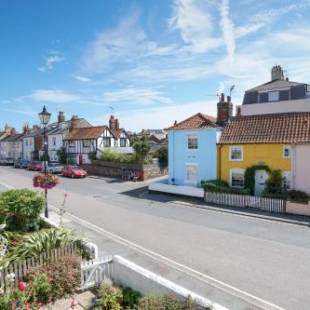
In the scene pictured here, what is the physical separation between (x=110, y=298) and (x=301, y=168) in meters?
17.0

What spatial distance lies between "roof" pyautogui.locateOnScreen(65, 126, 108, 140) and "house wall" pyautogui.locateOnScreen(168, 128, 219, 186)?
19.7 metres

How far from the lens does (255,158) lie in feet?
74.7

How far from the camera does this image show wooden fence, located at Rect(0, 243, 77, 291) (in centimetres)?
793

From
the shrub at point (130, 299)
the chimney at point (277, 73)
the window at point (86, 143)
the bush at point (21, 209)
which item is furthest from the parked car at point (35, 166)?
the shrub at point (130, 299)

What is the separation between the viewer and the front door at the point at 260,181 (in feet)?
73.5

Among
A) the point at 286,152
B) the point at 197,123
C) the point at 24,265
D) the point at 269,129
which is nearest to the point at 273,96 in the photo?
the point at 197,123

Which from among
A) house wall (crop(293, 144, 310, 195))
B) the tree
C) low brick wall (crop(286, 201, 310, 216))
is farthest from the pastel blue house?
low brick wall (crop(286, 201, 310, 216))

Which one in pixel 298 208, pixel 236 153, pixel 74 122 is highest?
pixel 74 122

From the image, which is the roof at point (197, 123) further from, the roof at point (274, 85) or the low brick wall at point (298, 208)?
the roof at point (274, 85)

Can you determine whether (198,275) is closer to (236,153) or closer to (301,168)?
(301,168)

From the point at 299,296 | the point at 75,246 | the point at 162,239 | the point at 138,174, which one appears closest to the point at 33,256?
the point at 75,246

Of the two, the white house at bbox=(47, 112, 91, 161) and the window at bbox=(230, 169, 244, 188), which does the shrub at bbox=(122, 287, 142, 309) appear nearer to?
the window at bbox=(230, 169, 244, 188)

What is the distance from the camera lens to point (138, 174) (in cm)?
3419

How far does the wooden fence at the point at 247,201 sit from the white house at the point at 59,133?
120 ft
